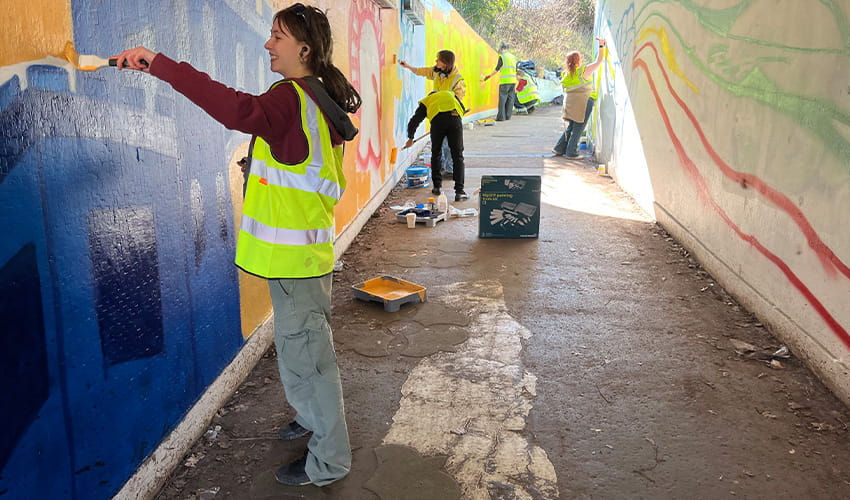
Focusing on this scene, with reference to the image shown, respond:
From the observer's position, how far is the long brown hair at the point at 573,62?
11.7 m

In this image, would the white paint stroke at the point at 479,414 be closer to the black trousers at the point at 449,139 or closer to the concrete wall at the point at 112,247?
the concrete wall at the point at 112,247

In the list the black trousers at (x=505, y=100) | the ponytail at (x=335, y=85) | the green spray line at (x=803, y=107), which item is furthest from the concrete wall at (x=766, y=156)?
the black trousers at (x=505, y=100)

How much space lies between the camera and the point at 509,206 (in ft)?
21.0

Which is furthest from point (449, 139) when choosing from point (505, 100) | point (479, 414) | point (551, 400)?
point (505, 100)

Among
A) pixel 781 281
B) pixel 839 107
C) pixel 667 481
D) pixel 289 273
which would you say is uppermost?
pixel 839 107

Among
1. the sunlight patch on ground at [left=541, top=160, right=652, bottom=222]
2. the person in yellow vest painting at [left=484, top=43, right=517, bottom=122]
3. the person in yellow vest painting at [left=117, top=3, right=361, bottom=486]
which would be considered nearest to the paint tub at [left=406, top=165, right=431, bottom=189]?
the sunlight patch on ground at [left=541, top=160, right=652, bottom=222]

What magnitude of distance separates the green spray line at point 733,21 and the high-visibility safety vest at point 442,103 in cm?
261

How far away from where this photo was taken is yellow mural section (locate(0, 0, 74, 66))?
5.66 ft

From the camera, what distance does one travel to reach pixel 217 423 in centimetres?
309

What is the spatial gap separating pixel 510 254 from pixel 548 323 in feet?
5.50

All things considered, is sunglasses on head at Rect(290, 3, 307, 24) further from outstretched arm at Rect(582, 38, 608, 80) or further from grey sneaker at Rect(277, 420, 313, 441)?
outstretched arm at Rect(582, 38, 608, 80)

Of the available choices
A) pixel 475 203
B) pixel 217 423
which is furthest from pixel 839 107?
pixel 475 203

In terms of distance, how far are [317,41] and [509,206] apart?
169 inches

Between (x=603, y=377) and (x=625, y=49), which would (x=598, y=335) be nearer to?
(x=603, y=377)
